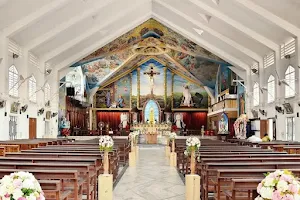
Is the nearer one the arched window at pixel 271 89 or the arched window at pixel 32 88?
the arched window at pixel 271 89

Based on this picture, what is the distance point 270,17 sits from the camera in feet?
49.4

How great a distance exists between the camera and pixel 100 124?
111 ft

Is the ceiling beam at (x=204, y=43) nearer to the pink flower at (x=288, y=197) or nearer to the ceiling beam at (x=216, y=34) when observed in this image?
the ceiling beam at (x=216, y=34)

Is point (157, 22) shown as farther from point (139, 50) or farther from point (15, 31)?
point (15, 31)

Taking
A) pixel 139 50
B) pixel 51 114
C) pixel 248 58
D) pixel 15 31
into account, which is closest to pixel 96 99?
pixel 139 50

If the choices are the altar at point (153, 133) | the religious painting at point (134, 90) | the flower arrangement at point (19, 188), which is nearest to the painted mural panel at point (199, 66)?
the altar at point (153, 133)

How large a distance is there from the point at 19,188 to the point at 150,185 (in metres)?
6.27

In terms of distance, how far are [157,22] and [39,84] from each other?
8.32 metres

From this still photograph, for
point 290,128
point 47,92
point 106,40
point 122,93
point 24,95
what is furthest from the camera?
point 122,93

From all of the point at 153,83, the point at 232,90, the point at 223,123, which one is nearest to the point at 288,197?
the point at 232,90

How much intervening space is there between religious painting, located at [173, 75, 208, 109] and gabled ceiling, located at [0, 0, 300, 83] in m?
11.8

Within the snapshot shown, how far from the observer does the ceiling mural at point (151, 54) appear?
25033mm

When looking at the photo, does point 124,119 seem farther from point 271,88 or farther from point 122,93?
point 271,88

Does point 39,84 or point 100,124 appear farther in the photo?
point 100,124
